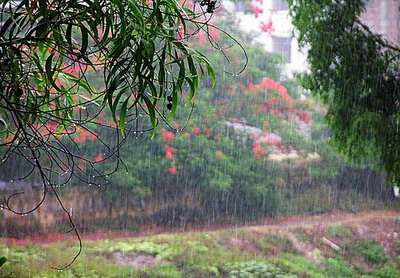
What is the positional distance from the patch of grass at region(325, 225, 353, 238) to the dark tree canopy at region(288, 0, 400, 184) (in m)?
2.17

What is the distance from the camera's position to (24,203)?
196 inches

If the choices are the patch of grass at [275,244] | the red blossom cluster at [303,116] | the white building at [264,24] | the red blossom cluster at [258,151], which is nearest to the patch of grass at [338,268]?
the patch of grass at [275,244]

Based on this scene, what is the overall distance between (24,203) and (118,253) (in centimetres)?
114

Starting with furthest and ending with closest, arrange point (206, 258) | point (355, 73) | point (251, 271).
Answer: point (206, 258)
point (251, 271)
point (355, 73)

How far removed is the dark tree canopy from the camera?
284 centimetres

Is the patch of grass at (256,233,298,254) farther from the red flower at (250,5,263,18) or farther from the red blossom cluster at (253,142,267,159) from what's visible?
the red flower at (250,5,263,18)

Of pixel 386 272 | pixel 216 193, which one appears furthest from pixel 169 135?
pixel 386 272

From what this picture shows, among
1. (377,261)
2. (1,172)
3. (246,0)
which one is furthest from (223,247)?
(246,0)

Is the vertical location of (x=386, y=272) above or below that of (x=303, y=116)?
below

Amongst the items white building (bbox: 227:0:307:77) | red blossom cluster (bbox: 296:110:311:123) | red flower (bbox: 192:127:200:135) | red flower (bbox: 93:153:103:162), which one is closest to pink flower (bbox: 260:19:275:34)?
white building (bbox: 227:0:307:77)

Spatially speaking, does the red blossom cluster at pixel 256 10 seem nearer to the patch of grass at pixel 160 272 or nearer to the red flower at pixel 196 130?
the red flower at pixel 196 130

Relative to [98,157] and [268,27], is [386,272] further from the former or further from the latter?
[268,27]

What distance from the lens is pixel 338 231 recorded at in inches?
199

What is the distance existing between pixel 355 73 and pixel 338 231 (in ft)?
8.35
